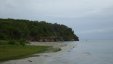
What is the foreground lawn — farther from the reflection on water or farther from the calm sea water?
the calm sea water

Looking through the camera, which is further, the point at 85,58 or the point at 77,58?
the point at 77,58

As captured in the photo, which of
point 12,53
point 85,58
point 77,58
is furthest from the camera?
point 77,58

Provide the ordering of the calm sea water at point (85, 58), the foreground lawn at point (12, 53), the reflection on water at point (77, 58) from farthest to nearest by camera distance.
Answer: the calm sea water at point (85, 58)
the foreground lawn at point (12, 53)
the reflection on water at point (77, 58)

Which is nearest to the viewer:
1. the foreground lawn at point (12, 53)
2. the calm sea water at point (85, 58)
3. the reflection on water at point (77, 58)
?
the reflection on water at point (77, 58)

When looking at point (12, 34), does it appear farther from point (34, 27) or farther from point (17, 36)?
point (34, 27)

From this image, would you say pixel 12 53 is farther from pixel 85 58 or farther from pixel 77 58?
pixel 85 58

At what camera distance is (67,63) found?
37156 mm

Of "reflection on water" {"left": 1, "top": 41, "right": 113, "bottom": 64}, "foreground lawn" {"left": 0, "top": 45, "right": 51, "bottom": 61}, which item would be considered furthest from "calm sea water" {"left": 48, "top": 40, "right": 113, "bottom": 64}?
"foreground lawn" {"left": 0, "top": 45, "right": 51, "bottom": 61}

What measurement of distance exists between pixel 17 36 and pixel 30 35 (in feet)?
182

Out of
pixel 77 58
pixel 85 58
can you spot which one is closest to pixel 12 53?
pixel 77 58

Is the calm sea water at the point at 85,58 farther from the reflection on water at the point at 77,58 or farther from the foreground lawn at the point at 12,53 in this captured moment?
the foreground lawn at the point at 12,53

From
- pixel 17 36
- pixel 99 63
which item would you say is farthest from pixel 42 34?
pixel 99 63

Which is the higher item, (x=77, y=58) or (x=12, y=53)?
(x=12, y=53)

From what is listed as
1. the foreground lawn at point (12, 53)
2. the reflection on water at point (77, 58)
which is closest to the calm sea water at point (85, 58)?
the reflection on water at point (77, 58)
